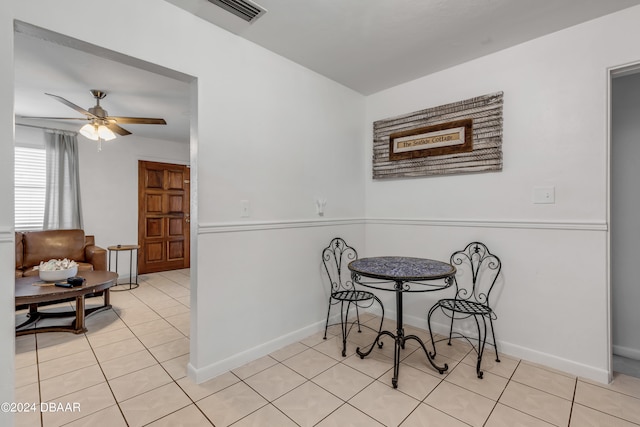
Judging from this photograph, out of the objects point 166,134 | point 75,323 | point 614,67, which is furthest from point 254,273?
point 166,134

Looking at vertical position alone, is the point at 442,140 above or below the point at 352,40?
below

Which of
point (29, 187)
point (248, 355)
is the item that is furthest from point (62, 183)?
point (248, 355)

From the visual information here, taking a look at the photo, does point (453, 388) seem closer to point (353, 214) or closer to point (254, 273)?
point (254, 273)

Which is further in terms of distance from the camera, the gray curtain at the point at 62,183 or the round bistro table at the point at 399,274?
the gray curtain at the point at 62,183

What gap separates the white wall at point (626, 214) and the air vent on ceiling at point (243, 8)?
287cm

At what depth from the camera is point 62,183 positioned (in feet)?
13.8

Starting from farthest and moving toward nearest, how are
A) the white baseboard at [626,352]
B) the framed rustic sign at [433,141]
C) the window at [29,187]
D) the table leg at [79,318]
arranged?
the window at [29,187] → the table leg at [79,318] → the framed rustic sign at [433,141] → the white baseboard at [626,352]

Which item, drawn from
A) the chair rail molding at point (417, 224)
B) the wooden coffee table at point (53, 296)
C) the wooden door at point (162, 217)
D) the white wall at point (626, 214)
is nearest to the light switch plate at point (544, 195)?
the chair rail molding at point (417, 224)

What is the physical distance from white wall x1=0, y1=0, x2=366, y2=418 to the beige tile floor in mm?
271

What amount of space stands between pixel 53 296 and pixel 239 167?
2.16 m

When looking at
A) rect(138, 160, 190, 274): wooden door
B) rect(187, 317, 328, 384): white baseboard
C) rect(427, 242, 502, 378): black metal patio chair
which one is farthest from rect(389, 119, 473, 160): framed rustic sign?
rect(138, 160, 190, 274): wooden door

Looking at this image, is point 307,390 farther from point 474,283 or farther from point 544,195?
point 544,195

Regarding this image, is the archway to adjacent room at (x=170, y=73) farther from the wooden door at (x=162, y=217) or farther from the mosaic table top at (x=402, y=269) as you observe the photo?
the wooden door at (x=162, y=217)

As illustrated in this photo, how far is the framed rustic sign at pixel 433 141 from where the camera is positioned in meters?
2.52
